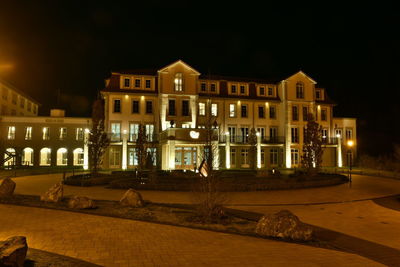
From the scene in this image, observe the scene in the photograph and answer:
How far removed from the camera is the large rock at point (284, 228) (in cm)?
902

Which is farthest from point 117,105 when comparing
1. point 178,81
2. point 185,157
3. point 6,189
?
point 6,189

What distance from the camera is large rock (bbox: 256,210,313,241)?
355 inches

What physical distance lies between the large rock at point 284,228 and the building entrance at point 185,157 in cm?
2810

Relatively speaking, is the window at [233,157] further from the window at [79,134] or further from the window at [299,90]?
the window at [79,134]

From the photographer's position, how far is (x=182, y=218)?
11.6 meters

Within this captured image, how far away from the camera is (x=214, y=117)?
39.0m

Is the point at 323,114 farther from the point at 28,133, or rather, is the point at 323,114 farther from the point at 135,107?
the point at 28,133

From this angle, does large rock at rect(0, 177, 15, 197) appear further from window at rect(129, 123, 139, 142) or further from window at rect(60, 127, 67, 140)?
window at rect(60, 127, 67, 140)

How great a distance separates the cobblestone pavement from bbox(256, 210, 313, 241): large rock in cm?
46

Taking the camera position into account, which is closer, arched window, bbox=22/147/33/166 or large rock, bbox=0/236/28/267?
large rock, bbox=0/236/28/267

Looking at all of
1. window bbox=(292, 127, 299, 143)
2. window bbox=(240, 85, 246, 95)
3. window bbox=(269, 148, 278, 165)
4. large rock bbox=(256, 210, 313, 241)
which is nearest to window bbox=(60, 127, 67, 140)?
window bbox=(240, 85, 246, 95)

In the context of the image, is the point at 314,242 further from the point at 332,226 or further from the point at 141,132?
the point at 141,132

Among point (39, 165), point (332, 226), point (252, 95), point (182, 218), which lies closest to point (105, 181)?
point (182, 218)

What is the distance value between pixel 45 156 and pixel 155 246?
38529mm
